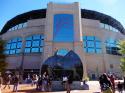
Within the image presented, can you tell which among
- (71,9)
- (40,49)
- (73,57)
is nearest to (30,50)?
(40,49)

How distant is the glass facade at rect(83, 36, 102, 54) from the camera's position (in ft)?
195

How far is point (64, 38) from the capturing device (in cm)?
5038

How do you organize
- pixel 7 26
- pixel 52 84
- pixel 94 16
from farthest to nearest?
pixel 7 26
pixel 94 16
pixel 52 84

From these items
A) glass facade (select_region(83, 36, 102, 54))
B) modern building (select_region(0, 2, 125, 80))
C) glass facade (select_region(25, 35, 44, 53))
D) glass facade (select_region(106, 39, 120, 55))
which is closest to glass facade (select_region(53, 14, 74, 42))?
modern building (select_region(0, 2, 125, 80))

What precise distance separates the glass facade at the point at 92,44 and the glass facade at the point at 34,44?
35.8ft

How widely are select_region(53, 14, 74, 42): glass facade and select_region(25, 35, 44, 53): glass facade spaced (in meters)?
9.90

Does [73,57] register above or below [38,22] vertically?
below

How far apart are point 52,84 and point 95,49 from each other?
→ 35.9 meters

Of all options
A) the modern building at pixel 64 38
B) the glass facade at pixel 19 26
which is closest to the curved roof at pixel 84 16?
the modern building at pixel 64 38

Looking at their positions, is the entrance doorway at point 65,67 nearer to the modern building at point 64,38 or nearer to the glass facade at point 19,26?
the modern building at point 64,38

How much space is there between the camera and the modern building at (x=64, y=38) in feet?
166

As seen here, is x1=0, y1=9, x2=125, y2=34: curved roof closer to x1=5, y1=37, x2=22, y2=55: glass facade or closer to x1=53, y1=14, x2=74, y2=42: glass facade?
x1=5, y1=37, x2=22, y2=55: glass facade

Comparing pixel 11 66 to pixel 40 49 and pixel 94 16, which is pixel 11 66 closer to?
pixel 40 49

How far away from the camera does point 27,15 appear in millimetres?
66500
